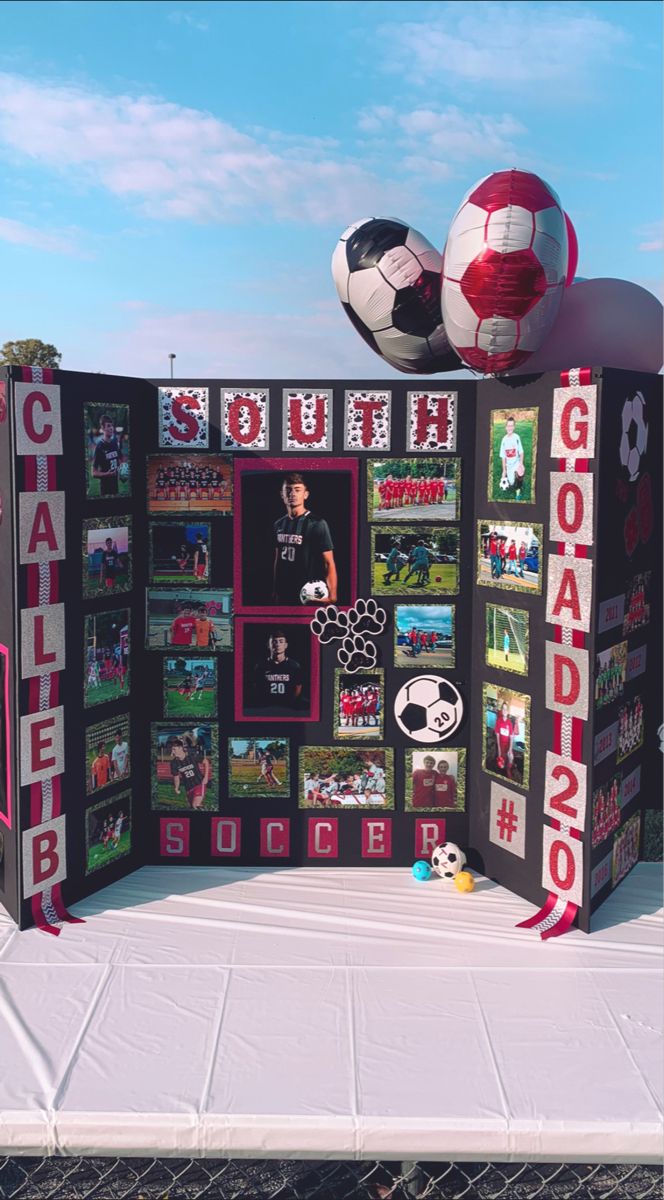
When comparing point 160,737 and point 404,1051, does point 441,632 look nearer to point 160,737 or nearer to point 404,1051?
point 160,737

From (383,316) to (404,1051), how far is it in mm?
4669

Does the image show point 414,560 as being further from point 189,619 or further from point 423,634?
point 189,619

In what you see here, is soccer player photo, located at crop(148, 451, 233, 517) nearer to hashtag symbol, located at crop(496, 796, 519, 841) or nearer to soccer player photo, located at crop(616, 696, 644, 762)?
hashtag symbol, located at crop(496, 796, 519, 841)

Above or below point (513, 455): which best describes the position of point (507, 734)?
below

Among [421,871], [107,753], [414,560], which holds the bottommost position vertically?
[421,871]

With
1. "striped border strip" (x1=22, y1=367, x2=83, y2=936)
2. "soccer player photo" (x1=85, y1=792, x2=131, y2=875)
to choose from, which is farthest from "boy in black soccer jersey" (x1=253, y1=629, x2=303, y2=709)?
"striped border strip" (x1=22, y1=367, x2=83, y2=936)

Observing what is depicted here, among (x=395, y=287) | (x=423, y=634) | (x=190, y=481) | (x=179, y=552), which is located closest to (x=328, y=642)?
(x=423, y=634)

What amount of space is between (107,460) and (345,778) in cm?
293

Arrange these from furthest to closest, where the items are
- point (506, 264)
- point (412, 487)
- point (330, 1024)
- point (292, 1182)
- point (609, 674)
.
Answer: point (412, 487)
point (609, 674)
point (506, 264)
point (330, 1024)
point (292, 1182)

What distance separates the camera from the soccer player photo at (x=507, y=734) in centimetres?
678

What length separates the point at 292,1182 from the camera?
196 inches

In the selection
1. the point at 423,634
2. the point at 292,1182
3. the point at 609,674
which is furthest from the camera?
the point at 423,634

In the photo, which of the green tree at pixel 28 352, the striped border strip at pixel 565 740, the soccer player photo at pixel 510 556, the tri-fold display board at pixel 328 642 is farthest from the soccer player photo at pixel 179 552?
the green tree at pixel 28 352

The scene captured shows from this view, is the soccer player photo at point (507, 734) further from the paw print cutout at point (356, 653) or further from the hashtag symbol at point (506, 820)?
the paw print cutout at point (356, 653)
